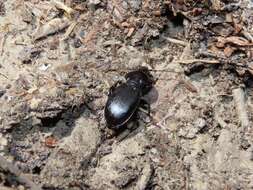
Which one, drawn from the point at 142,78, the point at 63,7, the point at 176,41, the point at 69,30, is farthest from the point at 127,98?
the point at 63,7

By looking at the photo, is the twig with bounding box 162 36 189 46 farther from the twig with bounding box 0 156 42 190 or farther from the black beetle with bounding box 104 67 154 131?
the twig with bounding box 0 156 42 190

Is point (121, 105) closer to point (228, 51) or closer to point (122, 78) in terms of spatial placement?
point (122, 78)

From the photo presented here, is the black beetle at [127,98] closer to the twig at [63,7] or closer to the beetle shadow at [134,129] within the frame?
the beetle shadow at [134,129]

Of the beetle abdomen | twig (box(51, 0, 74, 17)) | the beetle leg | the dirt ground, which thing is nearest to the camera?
the dirt ground

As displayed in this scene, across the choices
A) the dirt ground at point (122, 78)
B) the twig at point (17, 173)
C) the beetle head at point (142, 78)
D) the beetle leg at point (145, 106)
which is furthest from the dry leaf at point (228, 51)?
the twig at point (17, 173)

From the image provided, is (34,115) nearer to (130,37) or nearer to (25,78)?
(25,78)

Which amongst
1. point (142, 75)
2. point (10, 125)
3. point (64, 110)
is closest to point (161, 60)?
point (142, 75)

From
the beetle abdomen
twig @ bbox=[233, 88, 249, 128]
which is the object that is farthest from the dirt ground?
the beetle abdomen

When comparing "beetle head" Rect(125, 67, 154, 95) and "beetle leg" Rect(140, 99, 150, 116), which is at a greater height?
"beetle head" Rect(125, 67, 154, 95)
